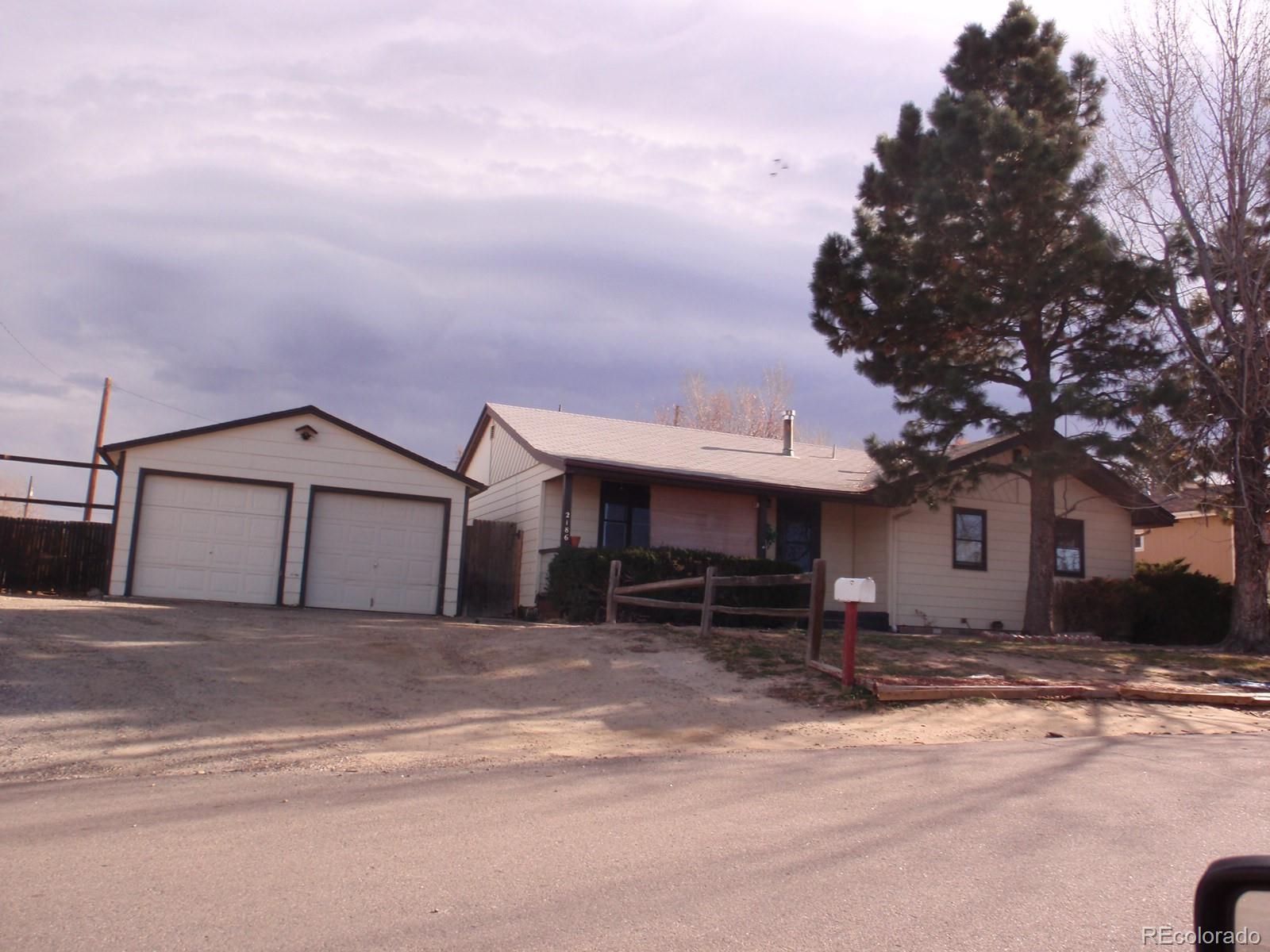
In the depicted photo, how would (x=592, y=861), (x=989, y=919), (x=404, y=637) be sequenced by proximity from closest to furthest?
(x=989, y=919) → (x=592, y=861) → (x=404, y=637)

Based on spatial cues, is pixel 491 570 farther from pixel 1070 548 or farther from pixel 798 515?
pixel 1070 548

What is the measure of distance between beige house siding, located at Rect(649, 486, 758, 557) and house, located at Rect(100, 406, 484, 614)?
3738 millimetres

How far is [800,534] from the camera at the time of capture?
21.9 meters

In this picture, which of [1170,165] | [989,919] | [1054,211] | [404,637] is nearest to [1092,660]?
[1054,211]

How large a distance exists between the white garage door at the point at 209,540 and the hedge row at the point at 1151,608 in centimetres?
1591

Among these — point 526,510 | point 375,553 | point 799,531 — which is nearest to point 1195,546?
point 799,531

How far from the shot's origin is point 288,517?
18.9 m

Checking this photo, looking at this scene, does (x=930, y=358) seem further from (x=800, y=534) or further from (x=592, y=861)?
(x=592, y=861)

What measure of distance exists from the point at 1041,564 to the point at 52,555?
1794cm

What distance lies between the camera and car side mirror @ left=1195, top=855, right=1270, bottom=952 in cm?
189

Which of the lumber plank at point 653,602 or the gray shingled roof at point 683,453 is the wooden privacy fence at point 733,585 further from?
the gray shingled roof at point 683,453

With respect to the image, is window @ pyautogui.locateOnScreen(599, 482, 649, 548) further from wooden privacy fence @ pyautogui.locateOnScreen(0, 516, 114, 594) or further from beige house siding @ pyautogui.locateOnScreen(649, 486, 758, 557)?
wooden privacy fence @ pyautogui.locateOnScreen(0, 516, 114, 594)

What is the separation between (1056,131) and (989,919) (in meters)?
16.3

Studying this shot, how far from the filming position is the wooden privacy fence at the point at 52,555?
18.9 metres
